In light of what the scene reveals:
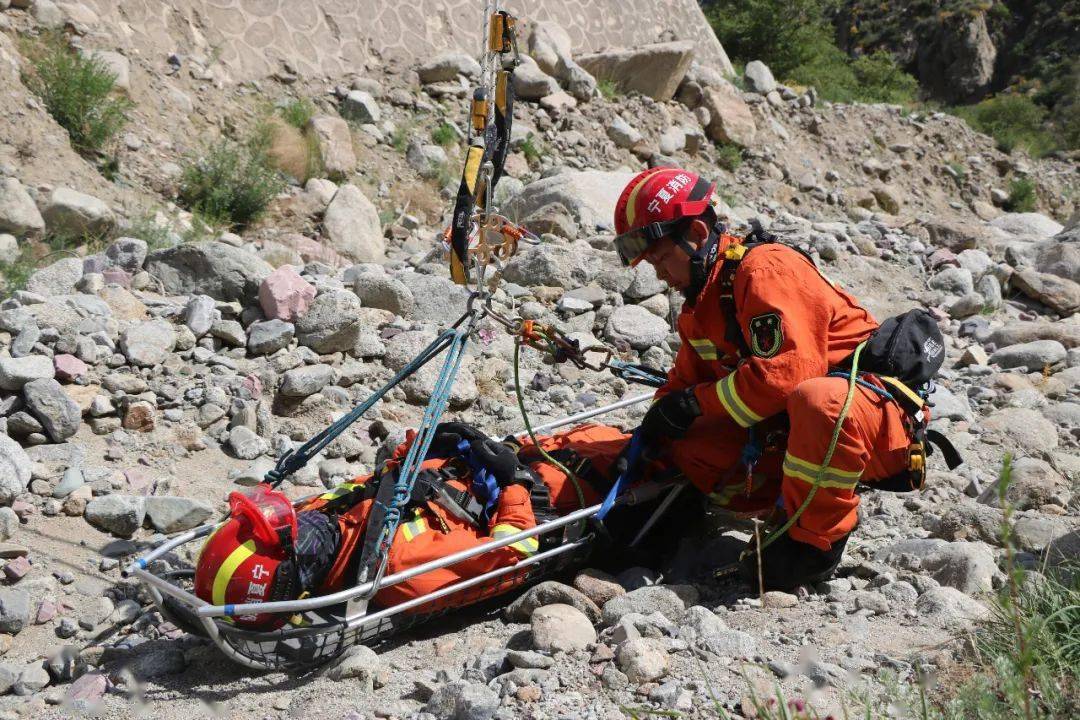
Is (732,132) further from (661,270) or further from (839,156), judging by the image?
(661,270)

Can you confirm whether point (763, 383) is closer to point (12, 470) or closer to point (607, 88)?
point (12, 470)

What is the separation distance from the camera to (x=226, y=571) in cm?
300

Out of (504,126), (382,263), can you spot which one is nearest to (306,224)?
(382,263)

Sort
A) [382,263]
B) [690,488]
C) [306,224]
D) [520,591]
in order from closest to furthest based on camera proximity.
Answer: [520,591] < [690,488] < [382,263] < [306,224]

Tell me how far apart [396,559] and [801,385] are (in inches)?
61.0

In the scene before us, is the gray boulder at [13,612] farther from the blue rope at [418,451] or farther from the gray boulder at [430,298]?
the gray boulder at [430,298]

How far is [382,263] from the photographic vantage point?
7.58 m

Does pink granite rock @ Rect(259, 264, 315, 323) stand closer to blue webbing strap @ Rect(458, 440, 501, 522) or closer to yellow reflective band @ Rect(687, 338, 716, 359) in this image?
blue webbing strap @ Rect(458, 440, 501, 522)

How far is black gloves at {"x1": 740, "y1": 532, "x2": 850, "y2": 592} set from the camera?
337cm

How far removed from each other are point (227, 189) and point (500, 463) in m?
5.31

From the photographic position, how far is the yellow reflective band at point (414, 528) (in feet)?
10.8

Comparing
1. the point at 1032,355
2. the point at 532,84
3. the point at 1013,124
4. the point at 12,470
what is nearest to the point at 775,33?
the point at 532,84

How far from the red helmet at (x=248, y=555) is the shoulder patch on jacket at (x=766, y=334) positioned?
174 cm

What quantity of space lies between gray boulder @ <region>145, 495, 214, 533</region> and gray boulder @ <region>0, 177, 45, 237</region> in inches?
128
